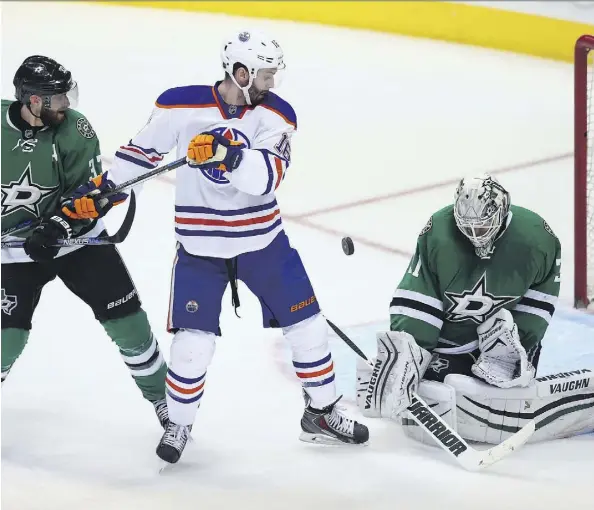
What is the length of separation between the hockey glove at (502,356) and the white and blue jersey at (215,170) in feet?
1.95

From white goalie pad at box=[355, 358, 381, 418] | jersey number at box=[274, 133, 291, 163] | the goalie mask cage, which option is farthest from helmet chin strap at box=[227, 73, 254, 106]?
the goalie mask cage

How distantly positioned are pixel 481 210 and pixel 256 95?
1.95 ft

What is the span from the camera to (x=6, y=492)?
3277mm

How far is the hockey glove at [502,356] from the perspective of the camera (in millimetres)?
3375

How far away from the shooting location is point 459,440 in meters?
3.35

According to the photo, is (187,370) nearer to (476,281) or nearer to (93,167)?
(93,167)

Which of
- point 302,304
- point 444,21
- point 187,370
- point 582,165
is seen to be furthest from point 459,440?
point 444,21

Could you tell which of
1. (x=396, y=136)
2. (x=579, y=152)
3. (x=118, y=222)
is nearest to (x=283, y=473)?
(x=579, y=152)

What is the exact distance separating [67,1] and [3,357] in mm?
Result: 7322

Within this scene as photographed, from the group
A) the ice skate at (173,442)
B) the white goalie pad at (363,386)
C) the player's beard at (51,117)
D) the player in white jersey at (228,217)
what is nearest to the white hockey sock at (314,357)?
the player in white jersey at (228,217)

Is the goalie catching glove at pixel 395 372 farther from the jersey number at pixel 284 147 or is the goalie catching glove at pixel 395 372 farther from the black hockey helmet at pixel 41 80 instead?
the black hockey helmet at pixel 41 80

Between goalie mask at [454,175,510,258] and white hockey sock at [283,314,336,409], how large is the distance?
0.42 meters

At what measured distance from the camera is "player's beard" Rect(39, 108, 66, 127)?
3288mm

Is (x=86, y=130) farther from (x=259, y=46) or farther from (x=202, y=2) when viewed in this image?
(x=202, y=2)
